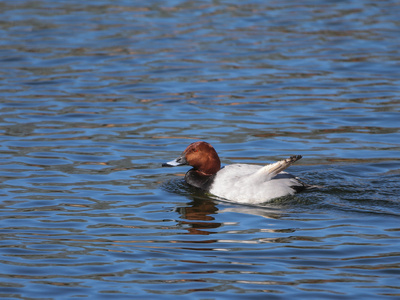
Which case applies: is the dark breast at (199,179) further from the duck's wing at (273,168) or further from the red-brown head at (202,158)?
the duck's wing at (273,168)

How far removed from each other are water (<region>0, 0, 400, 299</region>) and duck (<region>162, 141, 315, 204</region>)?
16cm

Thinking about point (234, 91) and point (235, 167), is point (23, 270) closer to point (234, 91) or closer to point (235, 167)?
point (235, 167)

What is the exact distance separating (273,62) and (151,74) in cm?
280

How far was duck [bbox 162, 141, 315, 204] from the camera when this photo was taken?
368 inches

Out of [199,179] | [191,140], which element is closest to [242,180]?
[199,179]

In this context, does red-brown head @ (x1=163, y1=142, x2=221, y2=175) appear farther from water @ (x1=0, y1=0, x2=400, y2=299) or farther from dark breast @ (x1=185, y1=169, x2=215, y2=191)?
water @ (x1=0, y1=0, x2=400, y2=299)

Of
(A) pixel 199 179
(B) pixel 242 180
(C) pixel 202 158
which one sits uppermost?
(C) pixel 202 158

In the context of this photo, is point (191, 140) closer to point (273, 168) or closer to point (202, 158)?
point (202, 158)

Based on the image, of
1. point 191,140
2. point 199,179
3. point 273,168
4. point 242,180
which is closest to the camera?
point 273,168

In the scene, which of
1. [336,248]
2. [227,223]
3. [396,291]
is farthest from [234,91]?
[396,291]

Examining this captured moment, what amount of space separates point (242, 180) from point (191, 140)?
266 cm

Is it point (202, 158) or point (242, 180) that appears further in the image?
point (202, 158)

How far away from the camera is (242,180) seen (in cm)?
946

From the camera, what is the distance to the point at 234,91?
14.8 m
